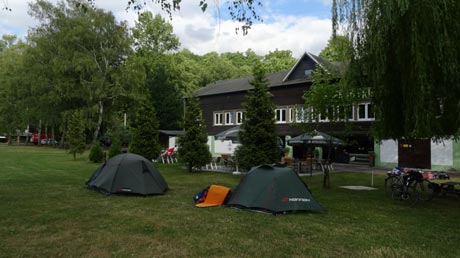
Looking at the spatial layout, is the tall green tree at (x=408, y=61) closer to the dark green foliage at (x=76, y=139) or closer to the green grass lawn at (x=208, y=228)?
the green grass lawn at (x=208, y=228)

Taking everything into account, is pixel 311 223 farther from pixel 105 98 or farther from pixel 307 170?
pixel 105 98

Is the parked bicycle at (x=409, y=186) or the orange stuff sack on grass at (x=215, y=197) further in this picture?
the parked bicycle at (x=409, y=186)

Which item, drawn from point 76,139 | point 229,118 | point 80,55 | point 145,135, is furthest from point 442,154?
point 80,55

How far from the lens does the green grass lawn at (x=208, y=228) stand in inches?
236

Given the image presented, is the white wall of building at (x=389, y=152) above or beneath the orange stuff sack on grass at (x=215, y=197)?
above

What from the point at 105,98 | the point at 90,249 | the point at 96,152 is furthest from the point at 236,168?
the point at 105,98

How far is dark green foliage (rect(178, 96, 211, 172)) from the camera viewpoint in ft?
64.0

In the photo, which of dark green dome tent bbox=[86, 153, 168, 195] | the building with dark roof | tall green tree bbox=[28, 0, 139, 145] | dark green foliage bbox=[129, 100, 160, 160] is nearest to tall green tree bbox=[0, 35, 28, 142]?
tall green tree bbox=[28, 0, 139, 145]

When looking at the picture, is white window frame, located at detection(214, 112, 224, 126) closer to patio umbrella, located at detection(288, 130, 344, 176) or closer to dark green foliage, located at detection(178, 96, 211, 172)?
dark green foliage, located at detection(178, 96, 211, 172)

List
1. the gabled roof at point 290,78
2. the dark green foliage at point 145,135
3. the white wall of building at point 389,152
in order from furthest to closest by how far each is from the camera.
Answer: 1. the gabled roof at point 290,78
2. the white wall of building at point 389,152
3. the dark green foliage at point 145,135

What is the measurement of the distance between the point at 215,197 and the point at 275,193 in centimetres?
182

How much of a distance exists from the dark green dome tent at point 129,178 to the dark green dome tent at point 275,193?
10.7 feet

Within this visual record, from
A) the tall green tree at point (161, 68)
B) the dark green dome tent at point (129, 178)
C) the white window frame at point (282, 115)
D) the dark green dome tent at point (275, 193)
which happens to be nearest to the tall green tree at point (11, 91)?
the tall green tree at point (161, 68)

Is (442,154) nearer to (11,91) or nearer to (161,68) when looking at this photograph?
(161,68)
